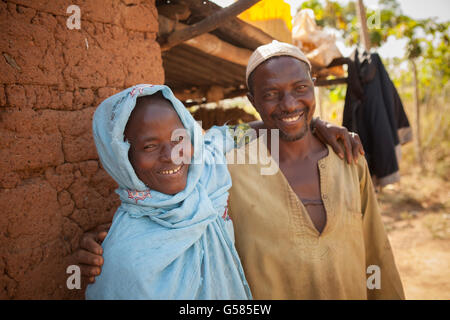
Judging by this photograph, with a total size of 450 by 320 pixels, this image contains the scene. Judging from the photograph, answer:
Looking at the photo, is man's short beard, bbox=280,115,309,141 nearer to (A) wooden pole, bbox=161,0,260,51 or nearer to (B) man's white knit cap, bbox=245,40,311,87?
(B) man's white knit cap, bbox=245,40,311,87

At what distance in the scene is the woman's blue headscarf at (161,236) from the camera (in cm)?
124

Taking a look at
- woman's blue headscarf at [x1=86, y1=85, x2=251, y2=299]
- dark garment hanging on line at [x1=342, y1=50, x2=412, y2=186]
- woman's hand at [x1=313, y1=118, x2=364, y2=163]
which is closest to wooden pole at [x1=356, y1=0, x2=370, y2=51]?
dark garment hanging on line at [x1=342, y1=50, x2=412, y2=186]

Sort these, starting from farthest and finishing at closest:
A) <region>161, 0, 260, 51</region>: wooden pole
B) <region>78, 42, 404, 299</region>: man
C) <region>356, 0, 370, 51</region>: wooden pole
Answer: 1. <region>356, 0, 370, 51</region>: wooden pole
2. <region>161, 0, 260, 51</region>: wooden pole
3. <region>78, 42, 404, 299</region>: man

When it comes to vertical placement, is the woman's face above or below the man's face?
below

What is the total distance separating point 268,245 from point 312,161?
0.58 metres

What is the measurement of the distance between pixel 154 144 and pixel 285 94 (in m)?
0.79

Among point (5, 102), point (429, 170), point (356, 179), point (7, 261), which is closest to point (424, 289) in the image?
point (356, 179)

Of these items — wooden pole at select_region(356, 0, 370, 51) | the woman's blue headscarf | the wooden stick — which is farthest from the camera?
wooden pole at select_region(356, 0, 370, 51)

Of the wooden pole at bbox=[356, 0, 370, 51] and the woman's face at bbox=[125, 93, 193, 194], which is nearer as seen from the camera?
the woman's face at bbox=[125, 93, 193, 194]

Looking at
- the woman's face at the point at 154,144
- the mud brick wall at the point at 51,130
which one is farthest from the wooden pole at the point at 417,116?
the woman's face at the point at 154,144

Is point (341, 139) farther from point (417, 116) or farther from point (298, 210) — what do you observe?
point (417, 116)

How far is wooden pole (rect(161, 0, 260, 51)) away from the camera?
1906 mm

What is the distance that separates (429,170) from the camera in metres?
8.44
